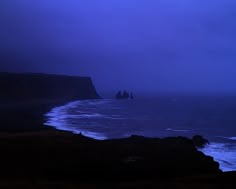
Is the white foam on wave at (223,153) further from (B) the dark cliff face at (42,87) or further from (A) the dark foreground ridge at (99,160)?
(B) the dark cliff face at (42,87)

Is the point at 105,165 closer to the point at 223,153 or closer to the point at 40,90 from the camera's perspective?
the point at 223,153

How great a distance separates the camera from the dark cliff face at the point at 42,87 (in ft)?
331

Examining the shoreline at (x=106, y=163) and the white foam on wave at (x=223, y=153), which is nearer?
the shoreline at (x=106, y=163)

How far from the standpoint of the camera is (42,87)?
118938 mm

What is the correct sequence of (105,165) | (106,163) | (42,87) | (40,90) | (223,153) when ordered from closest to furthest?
(105,165) < (106,163) < (223,153) < (40,90) < (42,87)

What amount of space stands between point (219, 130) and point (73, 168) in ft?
110

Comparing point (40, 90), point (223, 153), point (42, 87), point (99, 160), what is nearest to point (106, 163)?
point (99, 160)

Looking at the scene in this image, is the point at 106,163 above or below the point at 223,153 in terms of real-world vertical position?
above

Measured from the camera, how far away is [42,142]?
2422 centimetres

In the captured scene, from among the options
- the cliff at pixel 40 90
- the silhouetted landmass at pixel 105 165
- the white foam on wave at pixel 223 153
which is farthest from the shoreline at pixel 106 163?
the cliff at pixel 40 90

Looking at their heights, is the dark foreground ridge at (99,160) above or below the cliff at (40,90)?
below

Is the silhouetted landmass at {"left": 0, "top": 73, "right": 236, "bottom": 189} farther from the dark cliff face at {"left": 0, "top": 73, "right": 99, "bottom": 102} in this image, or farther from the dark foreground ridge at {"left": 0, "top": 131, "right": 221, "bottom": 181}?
the dark cliff face at {"left": 0, "top": 73, "right": 99, "bottom": 102}

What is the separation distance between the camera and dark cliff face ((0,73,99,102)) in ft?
331

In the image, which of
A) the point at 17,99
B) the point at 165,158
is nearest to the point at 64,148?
the point at 165,158
